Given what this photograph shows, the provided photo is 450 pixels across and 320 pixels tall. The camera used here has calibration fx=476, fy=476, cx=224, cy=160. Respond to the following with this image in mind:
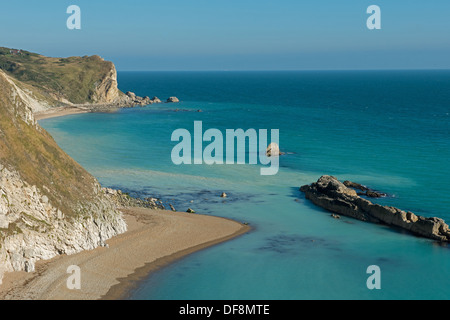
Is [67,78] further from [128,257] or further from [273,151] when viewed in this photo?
[128,257]

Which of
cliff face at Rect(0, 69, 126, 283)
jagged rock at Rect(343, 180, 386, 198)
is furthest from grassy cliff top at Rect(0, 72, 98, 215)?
jagged rock at Rect(343, 180, 386, 198)

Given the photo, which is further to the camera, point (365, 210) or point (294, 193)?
point (294, 193)

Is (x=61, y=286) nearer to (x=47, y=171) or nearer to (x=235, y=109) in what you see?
(x=47, y=171)

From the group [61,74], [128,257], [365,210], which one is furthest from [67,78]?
[128,257]

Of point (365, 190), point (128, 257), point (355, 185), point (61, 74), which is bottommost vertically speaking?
point (128, 257)

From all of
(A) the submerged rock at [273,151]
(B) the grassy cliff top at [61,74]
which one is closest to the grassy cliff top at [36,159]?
(A) the submerged rock at [273,151]

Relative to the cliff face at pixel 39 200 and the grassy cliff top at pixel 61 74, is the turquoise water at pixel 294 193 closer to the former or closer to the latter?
the cliff face at pixel 39 200
